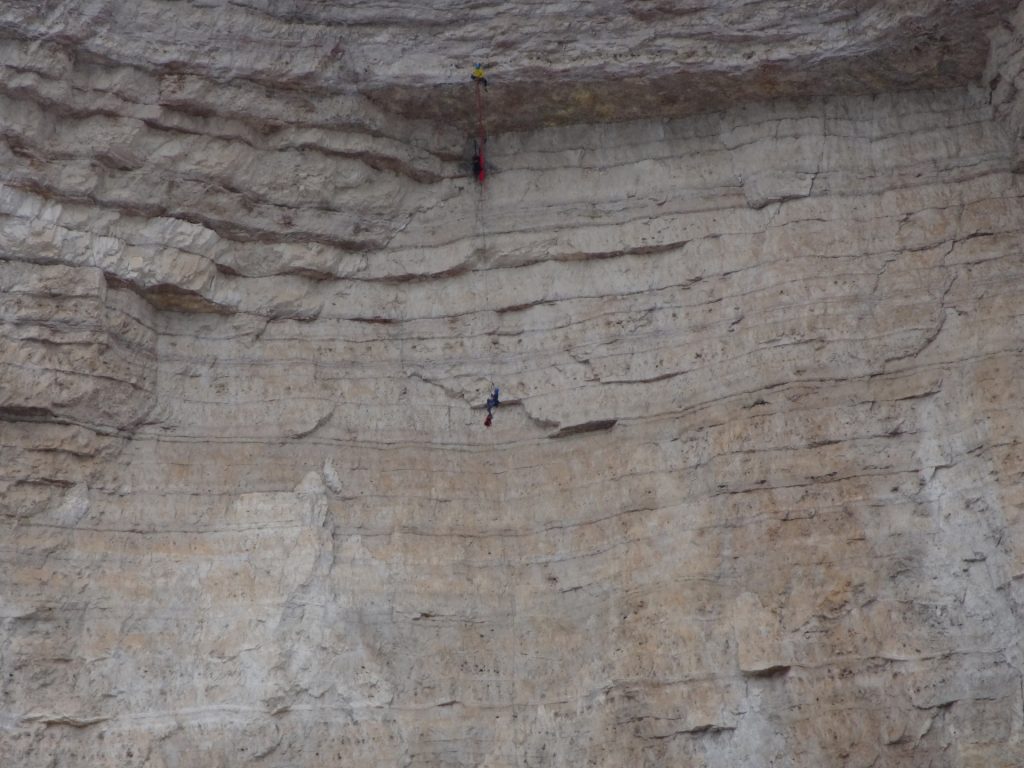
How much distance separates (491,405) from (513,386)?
0.19m

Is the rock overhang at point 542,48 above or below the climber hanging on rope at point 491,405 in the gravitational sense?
above

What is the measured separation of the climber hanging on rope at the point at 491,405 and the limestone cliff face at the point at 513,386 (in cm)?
6


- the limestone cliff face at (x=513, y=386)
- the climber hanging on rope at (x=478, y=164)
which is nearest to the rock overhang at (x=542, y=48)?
the limestone cliff face at (x=513, y=386)

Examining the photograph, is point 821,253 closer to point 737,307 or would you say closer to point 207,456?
point 737,307

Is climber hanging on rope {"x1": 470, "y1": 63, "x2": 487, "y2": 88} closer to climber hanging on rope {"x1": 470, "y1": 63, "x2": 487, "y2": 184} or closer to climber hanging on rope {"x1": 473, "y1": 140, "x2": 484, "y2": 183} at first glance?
climber hanging on rope {"x1": 470, "y1": 63, "x2": 487, "y2": 184}

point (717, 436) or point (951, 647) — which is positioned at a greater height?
point (717, 436)

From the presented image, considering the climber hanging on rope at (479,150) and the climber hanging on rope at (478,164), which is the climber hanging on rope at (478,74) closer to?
the climber hanging on rope at (479,150)

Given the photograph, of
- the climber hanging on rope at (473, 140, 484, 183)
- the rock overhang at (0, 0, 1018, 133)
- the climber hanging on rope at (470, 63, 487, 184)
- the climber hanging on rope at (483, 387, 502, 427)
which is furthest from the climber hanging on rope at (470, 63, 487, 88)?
the climber hanging on rope at (483, 387, 502, 427)

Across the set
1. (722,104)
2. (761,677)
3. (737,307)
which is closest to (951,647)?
(761,677)

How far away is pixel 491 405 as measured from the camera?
8555mm

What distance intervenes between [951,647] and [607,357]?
261 centimetres

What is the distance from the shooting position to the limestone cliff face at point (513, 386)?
24.5 feet

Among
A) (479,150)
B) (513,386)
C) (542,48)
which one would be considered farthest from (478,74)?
(513,386)

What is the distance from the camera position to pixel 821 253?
26.9 ft
